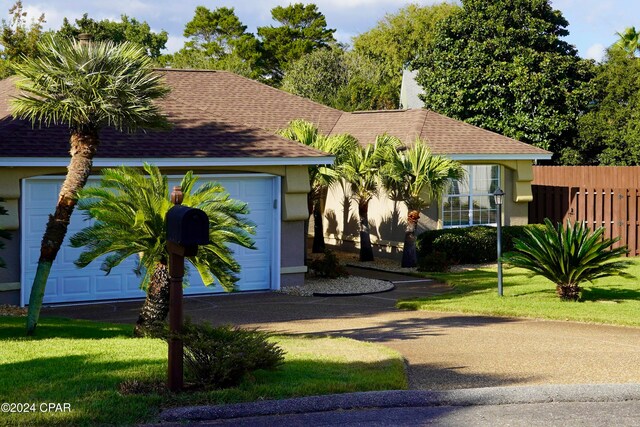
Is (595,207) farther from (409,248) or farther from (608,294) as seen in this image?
(608,294)

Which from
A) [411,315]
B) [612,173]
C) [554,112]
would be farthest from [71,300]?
[554,112]

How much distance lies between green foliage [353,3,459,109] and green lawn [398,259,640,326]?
190 feet

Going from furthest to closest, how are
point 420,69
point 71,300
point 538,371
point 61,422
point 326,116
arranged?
point 420,69 < point 326,116 < point 71,300 < point 538,371 < point 61,422

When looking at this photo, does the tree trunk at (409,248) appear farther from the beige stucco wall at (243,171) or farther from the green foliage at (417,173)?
the beige stucco wall at (243,171)

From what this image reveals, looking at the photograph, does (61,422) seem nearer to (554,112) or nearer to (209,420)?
(209,420)

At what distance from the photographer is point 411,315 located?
1631 centimetres

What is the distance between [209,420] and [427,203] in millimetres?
17509

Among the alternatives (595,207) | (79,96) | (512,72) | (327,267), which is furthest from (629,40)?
(79,96)

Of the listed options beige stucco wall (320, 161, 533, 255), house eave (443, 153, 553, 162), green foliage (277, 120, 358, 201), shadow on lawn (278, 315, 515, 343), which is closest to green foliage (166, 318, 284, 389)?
shadow on lawn (278, 315, 515, 343)

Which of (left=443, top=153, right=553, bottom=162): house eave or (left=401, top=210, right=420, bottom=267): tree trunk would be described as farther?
(left=443, top=153, right=553, bottom=162): house eave

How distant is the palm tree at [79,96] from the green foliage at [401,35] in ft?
215

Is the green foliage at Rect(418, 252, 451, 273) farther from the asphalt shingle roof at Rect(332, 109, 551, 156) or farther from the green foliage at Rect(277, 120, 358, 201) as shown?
the asphalt shingle roof at Rect(332, 109, 551, 156)

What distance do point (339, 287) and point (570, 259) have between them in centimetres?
505

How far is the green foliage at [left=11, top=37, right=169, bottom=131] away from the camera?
12633 mm
